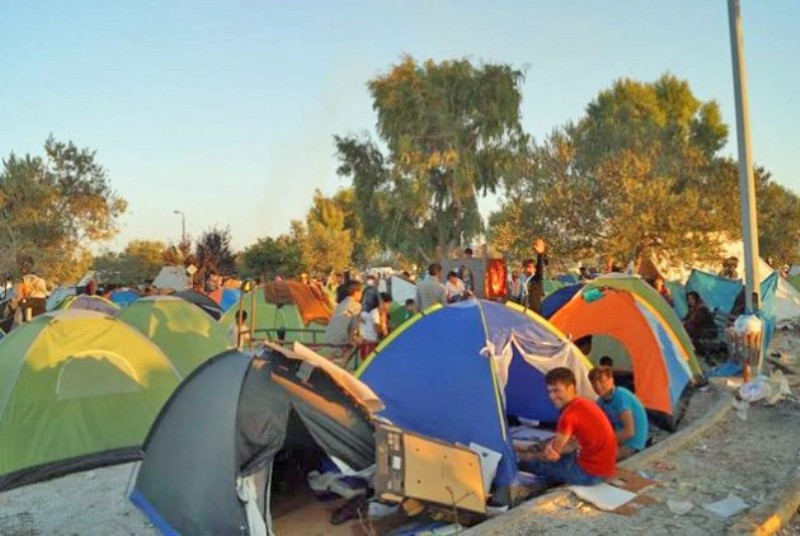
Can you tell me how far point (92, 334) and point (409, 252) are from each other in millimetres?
25448

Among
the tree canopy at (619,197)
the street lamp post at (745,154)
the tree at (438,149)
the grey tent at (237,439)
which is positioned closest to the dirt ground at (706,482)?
the grey tent at (237,439)

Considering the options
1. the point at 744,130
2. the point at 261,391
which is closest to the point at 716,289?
the point at 744,130

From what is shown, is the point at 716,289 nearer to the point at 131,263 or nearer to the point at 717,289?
the point at 717,289

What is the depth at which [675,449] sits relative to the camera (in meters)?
6.61

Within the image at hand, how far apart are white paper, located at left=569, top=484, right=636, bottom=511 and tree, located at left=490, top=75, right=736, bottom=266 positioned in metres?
19.6

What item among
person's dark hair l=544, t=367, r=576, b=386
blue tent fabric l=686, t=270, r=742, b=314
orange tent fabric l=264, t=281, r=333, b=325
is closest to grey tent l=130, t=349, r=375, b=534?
person's dark hair l=544, t=367, r=576, b=386

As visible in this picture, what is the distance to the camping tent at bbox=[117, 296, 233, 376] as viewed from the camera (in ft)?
31.5

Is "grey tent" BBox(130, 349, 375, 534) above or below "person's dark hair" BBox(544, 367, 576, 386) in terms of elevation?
below

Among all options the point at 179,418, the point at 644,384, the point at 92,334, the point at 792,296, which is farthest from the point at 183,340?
the point at 792,296

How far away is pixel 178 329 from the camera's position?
32.4 ft

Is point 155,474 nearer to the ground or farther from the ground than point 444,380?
nearer to the ground

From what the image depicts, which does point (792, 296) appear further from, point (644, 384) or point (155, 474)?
point (155, 474)

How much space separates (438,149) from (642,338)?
2365cm

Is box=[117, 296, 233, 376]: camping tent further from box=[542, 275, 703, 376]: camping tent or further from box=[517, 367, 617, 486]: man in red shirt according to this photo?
box=[517, 367, 617, 486]: man in red shirt
